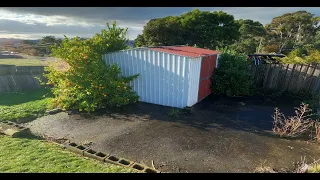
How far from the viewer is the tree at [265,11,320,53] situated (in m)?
27.2

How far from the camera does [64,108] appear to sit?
291 inches

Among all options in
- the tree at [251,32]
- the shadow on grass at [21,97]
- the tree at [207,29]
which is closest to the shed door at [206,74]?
the shadow on grass at [21,97]

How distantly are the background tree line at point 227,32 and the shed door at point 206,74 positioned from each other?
9737 millimetres

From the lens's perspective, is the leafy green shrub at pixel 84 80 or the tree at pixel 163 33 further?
the tree at pixel 163 33

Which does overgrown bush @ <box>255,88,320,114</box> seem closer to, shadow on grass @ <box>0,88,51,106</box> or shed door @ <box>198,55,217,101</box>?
shed door @ <box>198,55,217,101</box>

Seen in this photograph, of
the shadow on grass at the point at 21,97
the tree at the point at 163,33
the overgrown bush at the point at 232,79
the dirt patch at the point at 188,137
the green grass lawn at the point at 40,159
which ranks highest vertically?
the tree at the point at 163,33

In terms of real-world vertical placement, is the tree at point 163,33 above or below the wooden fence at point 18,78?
above

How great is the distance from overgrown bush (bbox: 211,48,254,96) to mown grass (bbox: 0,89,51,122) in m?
6.89

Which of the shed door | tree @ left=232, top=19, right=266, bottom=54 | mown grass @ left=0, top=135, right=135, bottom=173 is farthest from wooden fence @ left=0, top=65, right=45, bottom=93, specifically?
tree @ left=232, top=19, right=266, bottom=54

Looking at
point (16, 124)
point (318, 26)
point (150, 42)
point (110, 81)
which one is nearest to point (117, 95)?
point (110, 81)

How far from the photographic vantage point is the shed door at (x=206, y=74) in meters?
8.71

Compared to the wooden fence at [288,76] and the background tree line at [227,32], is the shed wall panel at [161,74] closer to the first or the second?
the wooden fence at [288,76]

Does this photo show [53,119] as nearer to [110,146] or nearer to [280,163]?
[110,146]

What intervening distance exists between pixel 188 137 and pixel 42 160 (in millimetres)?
3180
